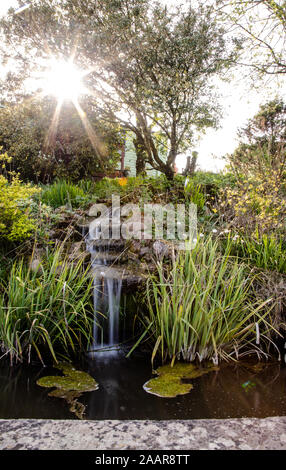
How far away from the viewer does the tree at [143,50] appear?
6906mm

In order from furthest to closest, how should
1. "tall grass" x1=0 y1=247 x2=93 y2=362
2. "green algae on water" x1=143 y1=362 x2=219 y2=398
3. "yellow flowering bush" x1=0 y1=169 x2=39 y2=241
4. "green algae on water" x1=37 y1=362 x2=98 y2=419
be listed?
"yellow flowering bush" x1=0 y1=169 x2=39 y2=241 → "tall grass" x1=0 y1=247 x2=93 y2=362 → "green algae on water" x1=143 y1=362 x2=219 y2=398 → "green algae on water" x1=37 y1=362 x2=98 y2=419

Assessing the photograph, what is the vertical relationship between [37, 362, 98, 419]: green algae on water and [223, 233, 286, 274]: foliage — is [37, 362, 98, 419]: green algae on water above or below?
below

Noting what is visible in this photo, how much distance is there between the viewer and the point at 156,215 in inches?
208

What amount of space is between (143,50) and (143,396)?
6.84 metres

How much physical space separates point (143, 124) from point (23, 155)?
11.2 ft

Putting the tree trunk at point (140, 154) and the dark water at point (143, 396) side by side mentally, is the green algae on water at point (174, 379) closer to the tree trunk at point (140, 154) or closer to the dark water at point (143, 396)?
the dark water at point (143, 396)

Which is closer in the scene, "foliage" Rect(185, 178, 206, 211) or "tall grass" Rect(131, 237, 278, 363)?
"tall grass" Rect(131, 237, 278, 363)

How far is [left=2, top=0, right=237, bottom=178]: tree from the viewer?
691 cm

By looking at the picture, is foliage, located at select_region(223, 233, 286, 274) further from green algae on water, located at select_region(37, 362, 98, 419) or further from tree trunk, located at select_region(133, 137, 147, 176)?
tree trunk, located at select_region(133, 137, 147, 176)

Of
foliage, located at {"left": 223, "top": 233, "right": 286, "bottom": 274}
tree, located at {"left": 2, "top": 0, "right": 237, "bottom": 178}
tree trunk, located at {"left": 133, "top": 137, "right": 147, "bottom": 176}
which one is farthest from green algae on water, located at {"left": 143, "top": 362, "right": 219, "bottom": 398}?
tree trunk, located at {"left": 133, "top": 137, "right": 147, "bottom": 176}

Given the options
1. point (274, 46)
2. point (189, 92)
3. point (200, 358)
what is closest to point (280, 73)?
point (274, 46)

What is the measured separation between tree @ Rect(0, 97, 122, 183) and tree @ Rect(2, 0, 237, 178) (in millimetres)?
920

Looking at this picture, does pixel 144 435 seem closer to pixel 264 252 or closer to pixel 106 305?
pixel 106 305
